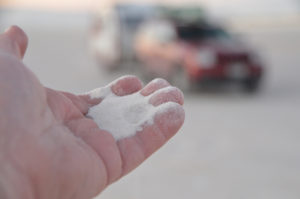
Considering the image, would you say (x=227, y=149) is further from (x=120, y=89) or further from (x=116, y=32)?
(x=116, y=32)

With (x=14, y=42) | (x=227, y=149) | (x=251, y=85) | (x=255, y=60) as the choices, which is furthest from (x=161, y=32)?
(x=14, y=42)

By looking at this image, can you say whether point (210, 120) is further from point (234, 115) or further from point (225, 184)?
point (225, 184)

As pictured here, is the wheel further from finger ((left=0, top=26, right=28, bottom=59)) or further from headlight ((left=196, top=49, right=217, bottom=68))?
finger ((left=0, top=26, right=28, bottom=59))

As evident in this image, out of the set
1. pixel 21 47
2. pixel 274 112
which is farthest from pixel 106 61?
pixel 21 47

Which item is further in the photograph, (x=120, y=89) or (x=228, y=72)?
(x=228, y=72)

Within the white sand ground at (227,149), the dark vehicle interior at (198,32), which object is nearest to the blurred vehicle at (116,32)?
the white sand ground at (227,149)

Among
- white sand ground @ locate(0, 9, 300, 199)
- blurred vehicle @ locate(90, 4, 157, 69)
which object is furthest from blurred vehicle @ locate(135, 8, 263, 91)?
blurred vehicle @ locate(90, 4, 157, 69)
